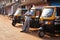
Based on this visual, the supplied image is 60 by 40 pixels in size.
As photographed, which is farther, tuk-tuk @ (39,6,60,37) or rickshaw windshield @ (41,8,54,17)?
rickshaw windshield @ (41,8,54,17)

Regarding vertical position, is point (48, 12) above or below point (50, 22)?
above

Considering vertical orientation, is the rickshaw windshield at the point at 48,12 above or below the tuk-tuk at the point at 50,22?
above

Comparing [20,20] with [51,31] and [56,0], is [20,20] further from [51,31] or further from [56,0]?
[56,0]

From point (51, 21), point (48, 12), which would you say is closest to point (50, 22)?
point (51, 21)

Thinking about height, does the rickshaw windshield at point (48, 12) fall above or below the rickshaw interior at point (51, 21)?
above

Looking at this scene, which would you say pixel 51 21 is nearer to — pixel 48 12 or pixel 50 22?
pixel 50 22

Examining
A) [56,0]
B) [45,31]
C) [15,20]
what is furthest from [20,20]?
[56,0]

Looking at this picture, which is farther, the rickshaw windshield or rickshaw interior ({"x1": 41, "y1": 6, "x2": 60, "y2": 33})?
the rickshaw windshield

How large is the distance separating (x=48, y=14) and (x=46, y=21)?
487 millimetres

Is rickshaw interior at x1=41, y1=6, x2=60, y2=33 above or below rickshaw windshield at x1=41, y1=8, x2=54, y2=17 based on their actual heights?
below

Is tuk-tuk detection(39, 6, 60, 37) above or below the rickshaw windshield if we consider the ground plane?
below

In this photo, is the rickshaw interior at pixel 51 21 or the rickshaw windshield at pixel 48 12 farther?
the rickshaw windshield at pixel 48 12

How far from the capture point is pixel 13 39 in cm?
1300

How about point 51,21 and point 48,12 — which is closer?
point 51,21
